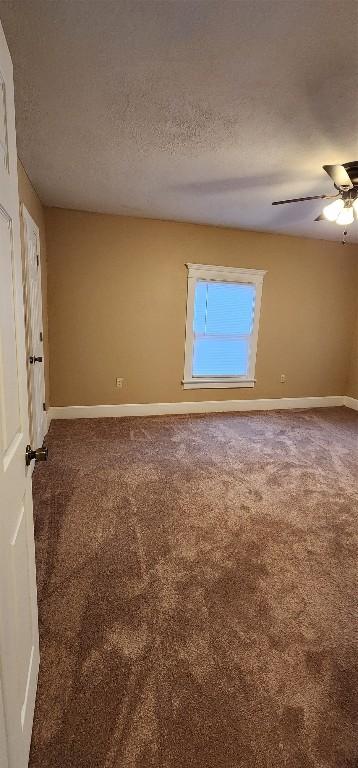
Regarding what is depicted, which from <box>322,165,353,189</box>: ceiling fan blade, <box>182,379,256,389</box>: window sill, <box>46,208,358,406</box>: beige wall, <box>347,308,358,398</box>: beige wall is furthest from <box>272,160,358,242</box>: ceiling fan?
<box>347,308,358,398</box>: beige wall

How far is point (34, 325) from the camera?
3129mm

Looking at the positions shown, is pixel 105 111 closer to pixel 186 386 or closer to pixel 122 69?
pixel 122 69

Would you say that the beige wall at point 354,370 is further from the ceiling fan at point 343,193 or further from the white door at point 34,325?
the white door at point 34,325

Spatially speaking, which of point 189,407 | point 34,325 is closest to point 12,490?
point 34,325

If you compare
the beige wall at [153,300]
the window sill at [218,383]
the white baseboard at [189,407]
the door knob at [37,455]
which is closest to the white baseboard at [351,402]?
the white baseboard at [189,407]

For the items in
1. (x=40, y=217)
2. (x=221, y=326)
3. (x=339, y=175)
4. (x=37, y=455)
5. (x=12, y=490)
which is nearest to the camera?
(x=12, y=490)

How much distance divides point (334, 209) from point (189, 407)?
9.79 ft

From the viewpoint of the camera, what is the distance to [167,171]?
8.62ft

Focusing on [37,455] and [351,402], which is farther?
[351,402]

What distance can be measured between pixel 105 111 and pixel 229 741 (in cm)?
292

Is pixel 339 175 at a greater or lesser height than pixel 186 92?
lesser

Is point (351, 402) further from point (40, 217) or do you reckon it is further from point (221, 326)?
point (40, 217)

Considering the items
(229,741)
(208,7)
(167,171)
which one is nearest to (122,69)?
(208,7)

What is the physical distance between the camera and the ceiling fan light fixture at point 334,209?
8.14 feet
